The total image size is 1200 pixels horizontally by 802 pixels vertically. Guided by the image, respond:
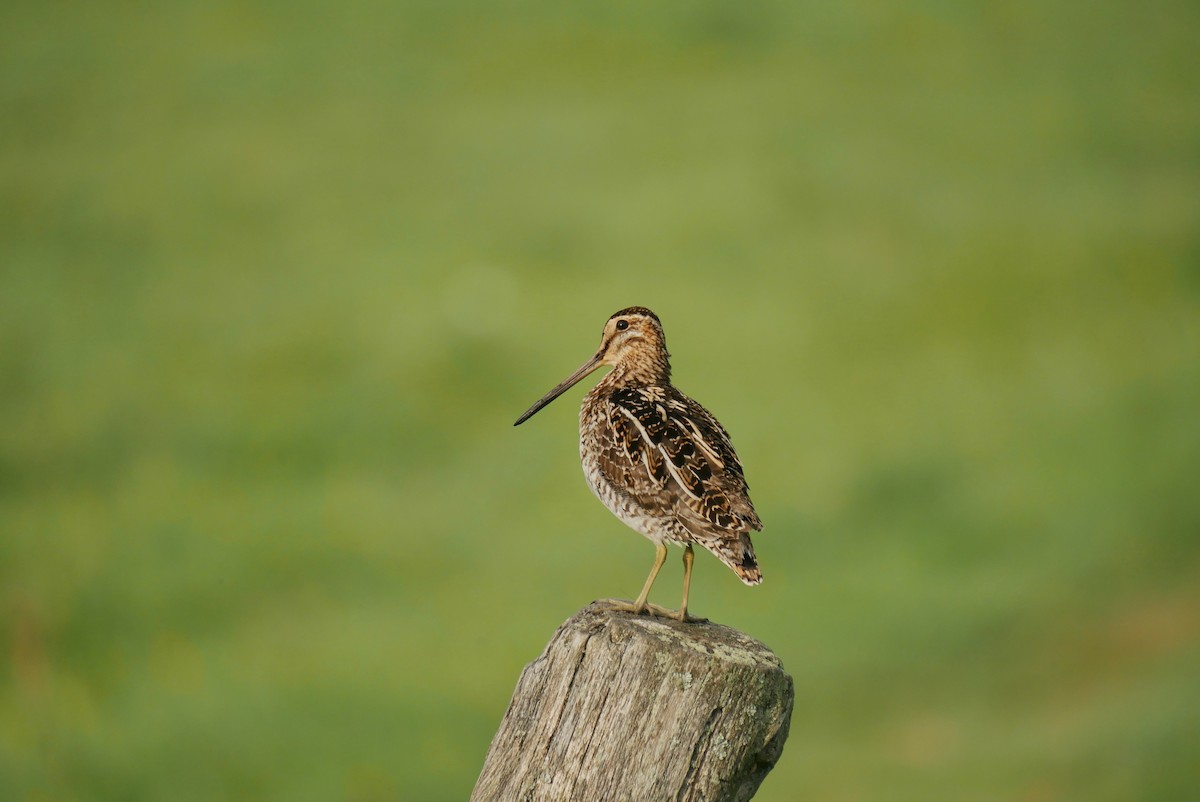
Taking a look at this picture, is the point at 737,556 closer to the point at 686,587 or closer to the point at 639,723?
the point at 686,587

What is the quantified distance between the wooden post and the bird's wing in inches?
44.6

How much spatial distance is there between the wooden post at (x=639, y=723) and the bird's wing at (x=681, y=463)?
1.13 meters

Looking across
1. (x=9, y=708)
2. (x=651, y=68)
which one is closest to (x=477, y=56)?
(x=651, y=68)

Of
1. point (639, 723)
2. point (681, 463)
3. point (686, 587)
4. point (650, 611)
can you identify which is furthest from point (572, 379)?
point (639, 723)

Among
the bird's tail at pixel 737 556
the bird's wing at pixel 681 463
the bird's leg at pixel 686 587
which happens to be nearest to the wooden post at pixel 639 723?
→ the bird's leg at pixel 686 587

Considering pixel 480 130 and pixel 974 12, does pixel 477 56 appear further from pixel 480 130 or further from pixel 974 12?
pixel 974 12

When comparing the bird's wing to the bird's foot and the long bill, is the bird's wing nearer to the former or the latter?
the bird's foot

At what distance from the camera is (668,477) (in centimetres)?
516

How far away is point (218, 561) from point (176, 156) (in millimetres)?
4539

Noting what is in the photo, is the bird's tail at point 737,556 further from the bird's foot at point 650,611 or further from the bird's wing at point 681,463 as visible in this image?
the bird's foot at point 650,611

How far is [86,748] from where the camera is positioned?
10.3m

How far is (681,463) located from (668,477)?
0.27ft

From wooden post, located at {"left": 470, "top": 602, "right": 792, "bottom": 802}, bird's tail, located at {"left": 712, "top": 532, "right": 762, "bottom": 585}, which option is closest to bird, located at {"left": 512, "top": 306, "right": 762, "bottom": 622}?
bird's tail, located at {"left": 712, "top": 532, "right": 762, "bottom": 585}

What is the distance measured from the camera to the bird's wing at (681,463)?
500 centimetres
